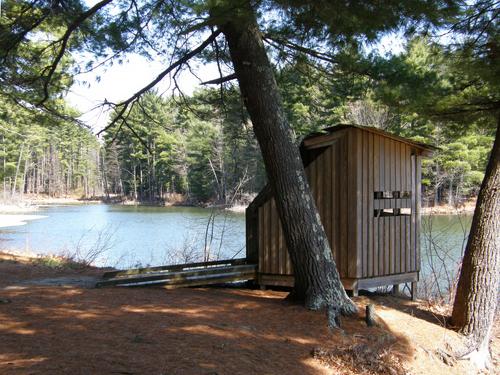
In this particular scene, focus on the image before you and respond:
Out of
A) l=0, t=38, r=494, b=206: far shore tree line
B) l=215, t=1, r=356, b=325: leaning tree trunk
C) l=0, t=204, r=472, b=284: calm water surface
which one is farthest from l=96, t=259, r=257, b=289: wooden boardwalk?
l=0, t=204, r=472, b=284: calm water surface

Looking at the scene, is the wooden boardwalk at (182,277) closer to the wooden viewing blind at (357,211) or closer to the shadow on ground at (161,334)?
the wooden viewing blind at (357,211)

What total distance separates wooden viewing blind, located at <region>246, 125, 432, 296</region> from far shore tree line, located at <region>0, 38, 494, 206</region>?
2.34 ft

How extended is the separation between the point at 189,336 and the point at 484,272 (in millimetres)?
3575

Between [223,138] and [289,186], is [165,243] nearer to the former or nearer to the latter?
[223,138]

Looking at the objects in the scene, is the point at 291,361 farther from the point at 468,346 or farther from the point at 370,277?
the point at 370,277

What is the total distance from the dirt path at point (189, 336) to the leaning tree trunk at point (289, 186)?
30 cm

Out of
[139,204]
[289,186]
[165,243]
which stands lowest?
[165,243]

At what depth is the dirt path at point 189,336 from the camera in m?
3.38

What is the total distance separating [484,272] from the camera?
18.3ft

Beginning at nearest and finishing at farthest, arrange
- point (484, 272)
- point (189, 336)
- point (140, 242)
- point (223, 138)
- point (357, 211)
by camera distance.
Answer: point (189, 336) → point (484, 272) → point (357, 211) → point (140, 242) → point (223, 138)

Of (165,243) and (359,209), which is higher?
(359,209)

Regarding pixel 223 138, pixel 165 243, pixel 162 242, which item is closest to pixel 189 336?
pixel 165 243

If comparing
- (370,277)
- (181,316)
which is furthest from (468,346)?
(181,316)

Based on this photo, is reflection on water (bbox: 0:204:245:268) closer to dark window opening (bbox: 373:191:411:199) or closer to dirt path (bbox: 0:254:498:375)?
dark window opening (bbox: 373:191:411:199)
